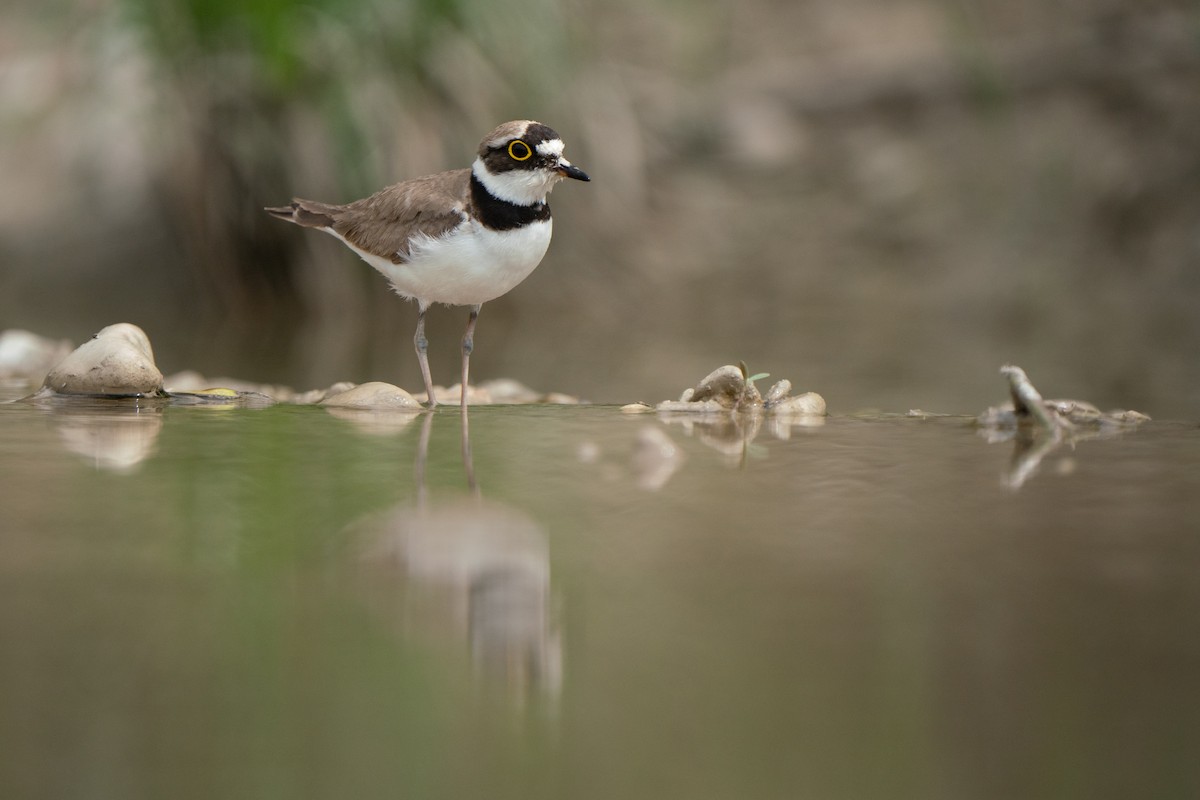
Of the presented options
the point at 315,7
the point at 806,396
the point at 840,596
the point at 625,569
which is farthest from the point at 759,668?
the point at 315,7

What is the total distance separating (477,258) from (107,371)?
1.08 metres

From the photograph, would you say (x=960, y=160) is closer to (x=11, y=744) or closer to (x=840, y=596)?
(x=840, y=596)

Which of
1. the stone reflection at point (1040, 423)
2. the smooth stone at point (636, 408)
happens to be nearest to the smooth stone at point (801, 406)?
the smooth stone at point (636, 408)

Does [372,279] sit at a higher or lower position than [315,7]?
lower

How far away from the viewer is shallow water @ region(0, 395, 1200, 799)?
1205mm

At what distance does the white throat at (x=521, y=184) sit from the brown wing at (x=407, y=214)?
0.10 metres

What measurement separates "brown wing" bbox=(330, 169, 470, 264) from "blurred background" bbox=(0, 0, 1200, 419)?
101 cm

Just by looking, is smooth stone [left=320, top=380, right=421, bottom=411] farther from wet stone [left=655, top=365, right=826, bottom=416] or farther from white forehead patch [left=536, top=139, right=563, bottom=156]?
white forehead patch [left=536, top=139, right=563, bottom=156]

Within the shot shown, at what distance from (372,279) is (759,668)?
654 cm

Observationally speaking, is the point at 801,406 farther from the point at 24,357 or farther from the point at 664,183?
the point at 664,183

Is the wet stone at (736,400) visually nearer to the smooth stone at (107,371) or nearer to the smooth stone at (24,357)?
the smooth stone at (107,371)

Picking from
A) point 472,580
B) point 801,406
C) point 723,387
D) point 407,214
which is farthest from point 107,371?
point 472,580

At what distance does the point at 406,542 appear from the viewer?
200 centimetres

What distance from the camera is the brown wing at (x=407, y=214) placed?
340cm
